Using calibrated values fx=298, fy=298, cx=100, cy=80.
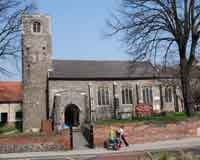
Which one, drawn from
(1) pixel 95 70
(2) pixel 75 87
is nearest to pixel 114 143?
(2) pixel 75 87

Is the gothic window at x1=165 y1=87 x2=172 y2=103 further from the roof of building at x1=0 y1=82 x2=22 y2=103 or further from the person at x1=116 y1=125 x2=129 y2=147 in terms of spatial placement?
the roof of building at x1=0 y1=82 x2=22 y2=103

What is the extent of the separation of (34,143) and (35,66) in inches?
849

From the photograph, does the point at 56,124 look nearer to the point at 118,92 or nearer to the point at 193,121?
the point at 118,92

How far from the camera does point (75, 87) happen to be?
144ft

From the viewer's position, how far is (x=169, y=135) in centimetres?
2661

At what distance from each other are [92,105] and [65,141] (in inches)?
722

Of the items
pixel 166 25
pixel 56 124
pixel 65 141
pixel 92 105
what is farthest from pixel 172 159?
pixel 92 105

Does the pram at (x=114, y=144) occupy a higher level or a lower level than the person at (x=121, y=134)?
lower

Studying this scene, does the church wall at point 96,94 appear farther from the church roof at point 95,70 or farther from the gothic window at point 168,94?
the church roof at point 95,70

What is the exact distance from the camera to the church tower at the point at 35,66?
43.5m

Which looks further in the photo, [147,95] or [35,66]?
[147,95]

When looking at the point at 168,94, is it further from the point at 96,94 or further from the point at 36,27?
the point at 36,27

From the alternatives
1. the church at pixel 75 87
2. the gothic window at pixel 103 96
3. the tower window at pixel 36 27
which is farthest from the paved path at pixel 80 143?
the tower window at pixel 36 27

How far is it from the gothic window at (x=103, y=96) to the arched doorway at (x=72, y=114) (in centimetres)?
436
